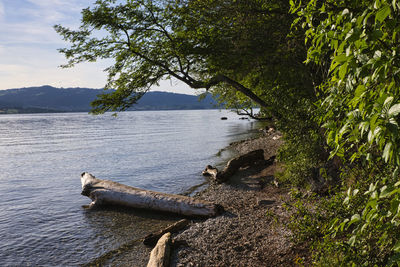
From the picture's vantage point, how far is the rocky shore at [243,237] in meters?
8.40

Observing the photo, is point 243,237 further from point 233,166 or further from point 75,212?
point 233,166

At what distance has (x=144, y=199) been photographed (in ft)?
49.4

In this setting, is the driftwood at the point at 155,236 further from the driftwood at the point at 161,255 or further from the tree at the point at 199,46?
the tree at the point at 199,46

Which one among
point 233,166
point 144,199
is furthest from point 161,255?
point 233,166

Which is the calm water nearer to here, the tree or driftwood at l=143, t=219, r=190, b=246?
driftwood at l=143, t=219, r=190, b=246

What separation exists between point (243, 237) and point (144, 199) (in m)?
6.76

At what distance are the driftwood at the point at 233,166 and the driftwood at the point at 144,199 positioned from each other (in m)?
6.44

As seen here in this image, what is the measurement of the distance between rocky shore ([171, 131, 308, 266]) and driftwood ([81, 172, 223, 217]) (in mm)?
705

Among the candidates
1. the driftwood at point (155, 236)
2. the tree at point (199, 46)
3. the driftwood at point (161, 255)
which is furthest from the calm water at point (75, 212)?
the tree at point (199, 46)

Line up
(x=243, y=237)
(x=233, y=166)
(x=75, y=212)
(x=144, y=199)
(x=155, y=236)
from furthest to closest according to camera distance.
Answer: (x=233, y=166)
(x=75, y=212)
(x=144, y=199)
(x=155, y=236)
(x=243, y=237)

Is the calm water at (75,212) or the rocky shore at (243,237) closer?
the rocky shore at (243,237)

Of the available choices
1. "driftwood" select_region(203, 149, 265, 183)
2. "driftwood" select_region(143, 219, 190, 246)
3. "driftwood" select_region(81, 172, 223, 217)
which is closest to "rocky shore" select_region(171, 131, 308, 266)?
"driftwood" select_region(143, 219, 190, 246)

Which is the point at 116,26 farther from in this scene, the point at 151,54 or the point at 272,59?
the point at 272,59

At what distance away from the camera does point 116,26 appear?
16094mm
